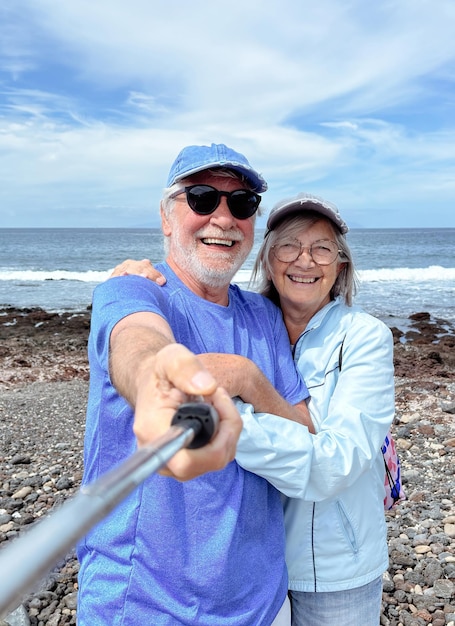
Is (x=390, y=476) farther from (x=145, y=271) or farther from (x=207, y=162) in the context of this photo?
(x=207, y=162)

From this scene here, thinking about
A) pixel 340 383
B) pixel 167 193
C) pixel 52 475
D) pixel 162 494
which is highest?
pixel 167 193

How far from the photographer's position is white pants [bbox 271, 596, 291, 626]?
2.40 metres

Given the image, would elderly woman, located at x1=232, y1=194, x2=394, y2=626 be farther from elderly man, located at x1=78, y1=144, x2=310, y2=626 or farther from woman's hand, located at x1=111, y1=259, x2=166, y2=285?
woman's hand, located at x1=111, y1=259, x2=166, y2=285

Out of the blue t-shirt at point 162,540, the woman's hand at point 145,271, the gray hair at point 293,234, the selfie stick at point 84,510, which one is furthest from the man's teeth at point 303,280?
the selfie stick at point 84,510

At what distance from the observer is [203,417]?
44.5 inches

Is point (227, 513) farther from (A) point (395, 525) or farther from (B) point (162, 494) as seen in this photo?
(A) point (395, 525)

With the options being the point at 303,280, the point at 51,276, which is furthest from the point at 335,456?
the point at 51,276

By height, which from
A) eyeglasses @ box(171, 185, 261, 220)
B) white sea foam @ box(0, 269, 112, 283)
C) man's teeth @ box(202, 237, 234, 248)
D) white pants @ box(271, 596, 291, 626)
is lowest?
white sea foam @ box(0, 269, 112, 283)

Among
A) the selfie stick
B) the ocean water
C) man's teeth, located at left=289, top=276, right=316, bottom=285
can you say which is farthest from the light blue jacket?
the ocean water

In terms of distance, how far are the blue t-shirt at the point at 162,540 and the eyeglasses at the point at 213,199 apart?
21.6 inches

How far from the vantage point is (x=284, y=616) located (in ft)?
8.06

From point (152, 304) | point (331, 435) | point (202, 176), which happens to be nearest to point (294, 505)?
point (331, 435)

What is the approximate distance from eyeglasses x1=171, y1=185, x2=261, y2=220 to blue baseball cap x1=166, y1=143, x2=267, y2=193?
0.22 ft

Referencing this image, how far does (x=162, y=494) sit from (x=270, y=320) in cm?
108
